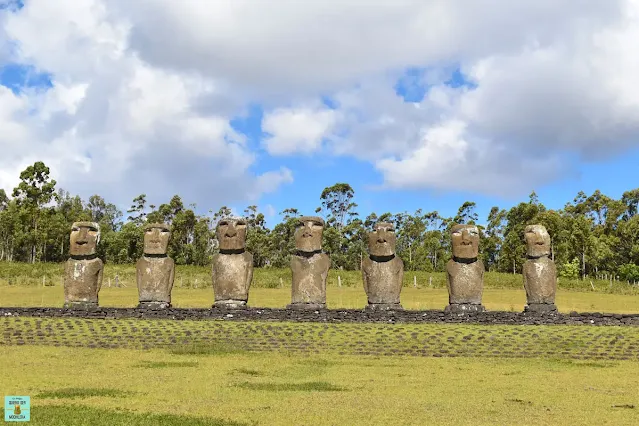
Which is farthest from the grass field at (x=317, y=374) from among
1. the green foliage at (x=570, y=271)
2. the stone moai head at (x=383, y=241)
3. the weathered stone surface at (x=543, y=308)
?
the green foliage at (x=570, y=271)

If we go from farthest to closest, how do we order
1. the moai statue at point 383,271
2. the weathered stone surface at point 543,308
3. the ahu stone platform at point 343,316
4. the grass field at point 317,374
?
the moai statue at point 383,271
the weathered stone surface at point 543,308
the ahu stone platform at point 343,316
the grass field at point 317,374

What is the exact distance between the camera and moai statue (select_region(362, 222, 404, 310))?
18922mm

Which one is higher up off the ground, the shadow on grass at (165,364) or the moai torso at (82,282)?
the moai torso at (82,282)

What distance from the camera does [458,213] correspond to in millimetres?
70188

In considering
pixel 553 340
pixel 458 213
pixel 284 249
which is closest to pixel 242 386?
pixel 553 340

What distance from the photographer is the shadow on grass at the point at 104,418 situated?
7418mm

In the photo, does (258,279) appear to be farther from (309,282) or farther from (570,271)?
(570,271)

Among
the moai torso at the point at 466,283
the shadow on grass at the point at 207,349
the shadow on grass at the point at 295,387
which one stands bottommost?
the shadow on grass at the point at 295,387

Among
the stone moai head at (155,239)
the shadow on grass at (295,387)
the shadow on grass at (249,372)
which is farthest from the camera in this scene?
the stone moai head at (155,239)

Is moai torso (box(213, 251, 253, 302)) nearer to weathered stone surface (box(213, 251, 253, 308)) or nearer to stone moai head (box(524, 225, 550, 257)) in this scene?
weathered stone surface (box(213, 251, 253, 308))

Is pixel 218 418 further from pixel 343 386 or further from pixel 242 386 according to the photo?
pixel 343 386

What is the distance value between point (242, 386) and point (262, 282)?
91.0 feet

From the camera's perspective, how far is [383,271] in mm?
19047

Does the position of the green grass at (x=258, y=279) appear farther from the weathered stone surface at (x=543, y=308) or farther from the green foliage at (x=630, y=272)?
the weathered stone surface at (x=543, y=308)
